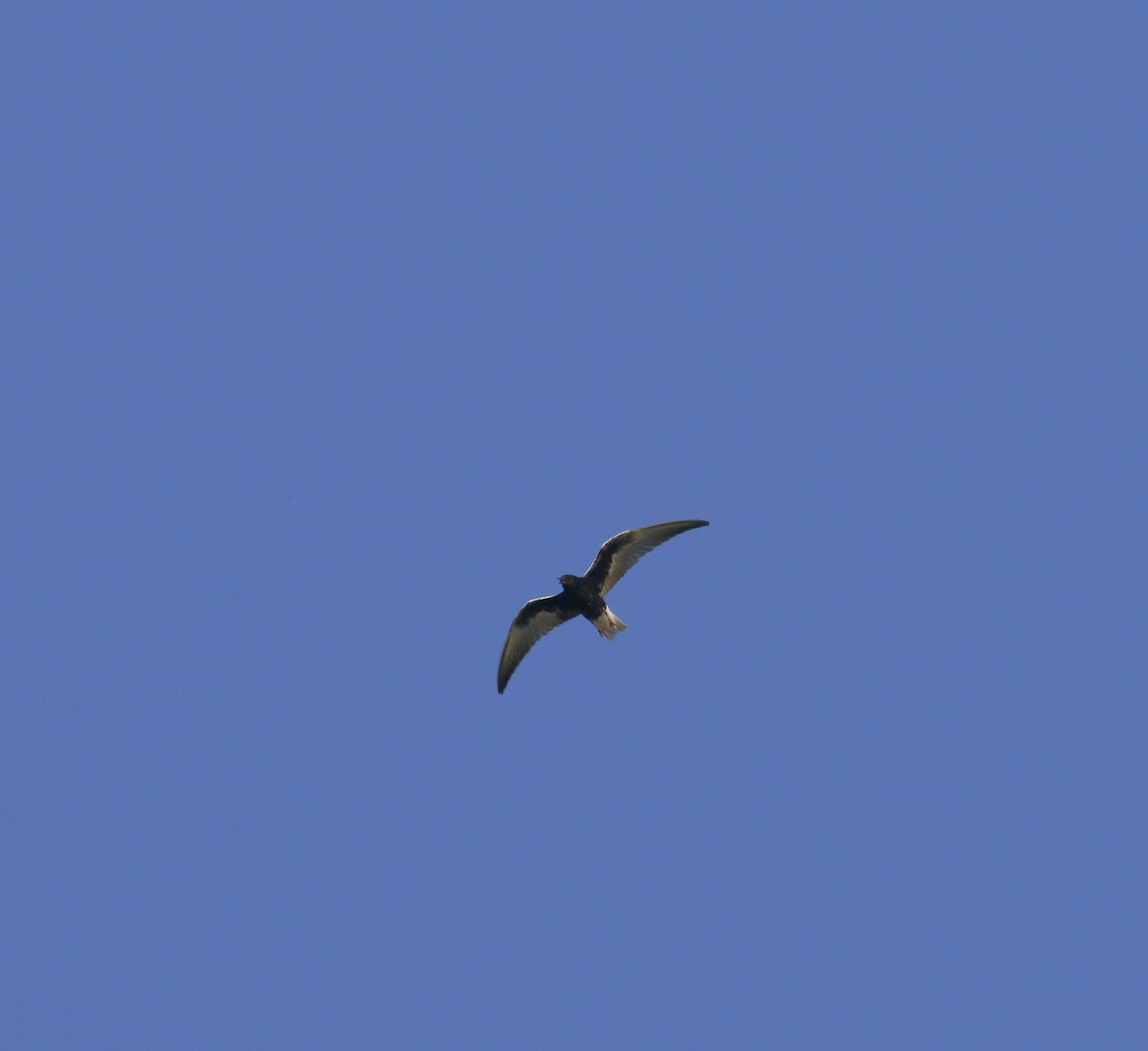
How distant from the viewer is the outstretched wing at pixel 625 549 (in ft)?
86.7

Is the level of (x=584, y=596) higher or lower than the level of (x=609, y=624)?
higher

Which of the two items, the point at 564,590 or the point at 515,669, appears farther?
the point at 515,669

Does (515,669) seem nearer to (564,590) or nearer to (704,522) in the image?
(564,590)

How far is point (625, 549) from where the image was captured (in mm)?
26625

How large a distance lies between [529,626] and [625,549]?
3.36 m

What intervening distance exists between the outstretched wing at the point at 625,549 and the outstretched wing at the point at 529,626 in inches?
46.1

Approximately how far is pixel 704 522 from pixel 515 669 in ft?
20.1

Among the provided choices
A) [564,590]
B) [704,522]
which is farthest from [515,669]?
[704,522]

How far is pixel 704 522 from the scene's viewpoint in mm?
26453

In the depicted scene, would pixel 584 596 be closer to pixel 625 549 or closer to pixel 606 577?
pixel 606 577

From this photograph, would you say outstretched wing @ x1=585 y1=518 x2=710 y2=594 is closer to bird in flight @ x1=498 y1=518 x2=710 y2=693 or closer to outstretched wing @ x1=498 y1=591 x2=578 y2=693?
bird in flight @ x1=498 y1=518 x2=710 y2=693

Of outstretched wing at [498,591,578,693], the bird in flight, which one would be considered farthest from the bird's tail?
outstretched wing at [498,591,578,693]

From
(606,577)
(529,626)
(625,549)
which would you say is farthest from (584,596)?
(529,626)

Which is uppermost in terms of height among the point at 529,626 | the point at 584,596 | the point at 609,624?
the point at 529,626
